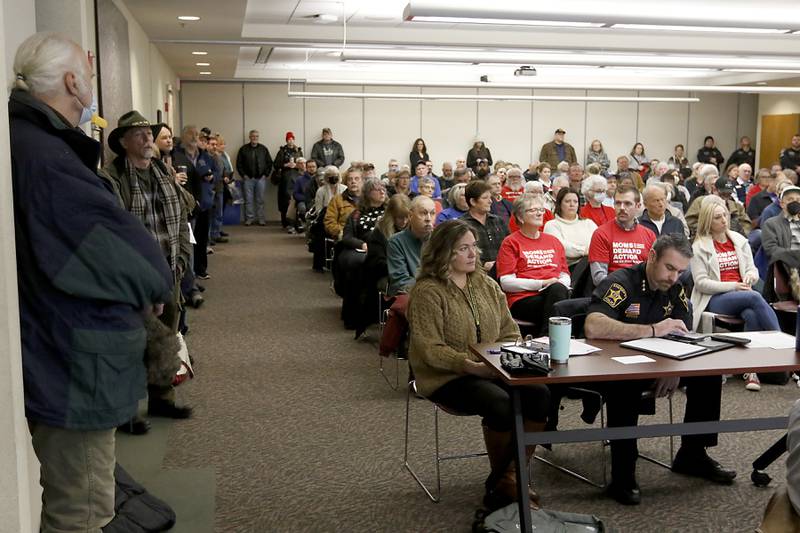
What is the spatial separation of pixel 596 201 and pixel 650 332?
10.9 ft

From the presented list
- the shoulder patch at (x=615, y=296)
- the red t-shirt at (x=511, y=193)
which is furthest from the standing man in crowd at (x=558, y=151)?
the shoulder patch at (x=615, y=296)

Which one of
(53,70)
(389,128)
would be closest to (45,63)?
(53,70)

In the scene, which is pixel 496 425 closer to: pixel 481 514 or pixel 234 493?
pixel 481 514

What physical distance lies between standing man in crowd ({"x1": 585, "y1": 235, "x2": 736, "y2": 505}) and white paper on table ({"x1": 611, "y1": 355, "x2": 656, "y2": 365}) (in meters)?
0.33

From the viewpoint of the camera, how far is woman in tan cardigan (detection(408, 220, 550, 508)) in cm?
333

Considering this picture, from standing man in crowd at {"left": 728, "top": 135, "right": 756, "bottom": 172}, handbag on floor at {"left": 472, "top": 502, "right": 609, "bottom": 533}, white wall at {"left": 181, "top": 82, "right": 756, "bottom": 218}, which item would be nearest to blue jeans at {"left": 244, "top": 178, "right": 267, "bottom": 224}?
white wall at {"left": 181, "top": 82, "right": 756, "bottom": 218}

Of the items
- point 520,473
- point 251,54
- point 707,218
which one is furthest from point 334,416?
point 251,54

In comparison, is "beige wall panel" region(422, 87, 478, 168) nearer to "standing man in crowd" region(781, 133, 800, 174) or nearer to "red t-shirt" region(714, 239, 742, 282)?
"standing man in crowd" region(781, 133, 800, 174)

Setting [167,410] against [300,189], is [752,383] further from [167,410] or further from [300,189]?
[300,189]

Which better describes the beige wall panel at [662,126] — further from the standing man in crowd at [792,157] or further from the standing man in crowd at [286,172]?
the standing man in crowd at [286,172]

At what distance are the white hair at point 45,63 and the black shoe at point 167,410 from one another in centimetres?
264

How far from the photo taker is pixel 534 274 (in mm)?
5340

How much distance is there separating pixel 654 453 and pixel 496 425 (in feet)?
4.04

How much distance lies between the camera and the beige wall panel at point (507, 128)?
1738cm
